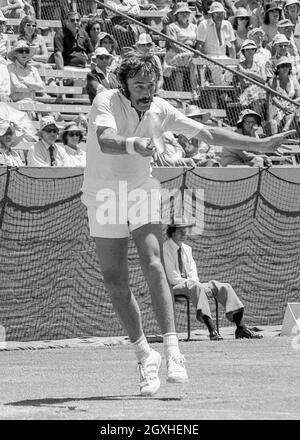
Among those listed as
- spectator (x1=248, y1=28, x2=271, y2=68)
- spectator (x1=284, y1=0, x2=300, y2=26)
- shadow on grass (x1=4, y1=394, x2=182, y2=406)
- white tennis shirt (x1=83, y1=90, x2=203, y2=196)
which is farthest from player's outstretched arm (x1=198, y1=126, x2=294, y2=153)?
spectator (x1=284, y1=0, x2=300, y2=26)

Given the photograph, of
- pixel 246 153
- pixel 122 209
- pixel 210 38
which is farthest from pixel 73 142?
pixel 122 209

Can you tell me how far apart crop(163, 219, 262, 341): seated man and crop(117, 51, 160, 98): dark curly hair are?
5.63m

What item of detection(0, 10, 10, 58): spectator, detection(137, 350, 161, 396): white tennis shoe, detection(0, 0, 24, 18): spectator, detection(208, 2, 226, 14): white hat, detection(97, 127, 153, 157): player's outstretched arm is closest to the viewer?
detection(97, 127, 153, 157): player's outstretched arm

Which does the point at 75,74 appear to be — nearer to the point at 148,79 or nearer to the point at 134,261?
the point at 134,261

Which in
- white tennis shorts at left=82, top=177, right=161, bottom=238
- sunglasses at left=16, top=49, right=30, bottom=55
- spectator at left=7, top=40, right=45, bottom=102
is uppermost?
white tennis shorts at left=82, top=177, right=161, bottom=238

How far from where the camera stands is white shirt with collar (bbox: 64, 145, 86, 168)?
1405 centimetres

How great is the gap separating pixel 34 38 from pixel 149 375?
10964 mm

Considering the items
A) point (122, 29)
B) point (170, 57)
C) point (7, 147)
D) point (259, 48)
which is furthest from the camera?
point (259, 48)

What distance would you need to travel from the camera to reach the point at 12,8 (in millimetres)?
18250

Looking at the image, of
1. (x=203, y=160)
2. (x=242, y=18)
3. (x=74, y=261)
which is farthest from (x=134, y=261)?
(x=242, y=18)

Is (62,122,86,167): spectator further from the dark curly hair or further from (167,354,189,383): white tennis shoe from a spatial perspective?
(167,354,189,383): white tennis shoe

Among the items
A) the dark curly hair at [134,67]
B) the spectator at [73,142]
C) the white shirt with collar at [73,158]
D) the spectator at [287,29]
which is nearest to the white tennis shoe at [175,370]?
the dark curly hair at [134,67]

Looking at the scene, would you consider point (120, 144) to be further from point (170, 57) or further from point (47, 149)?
point (170, 57)

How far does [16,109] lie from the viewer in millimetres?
15531
